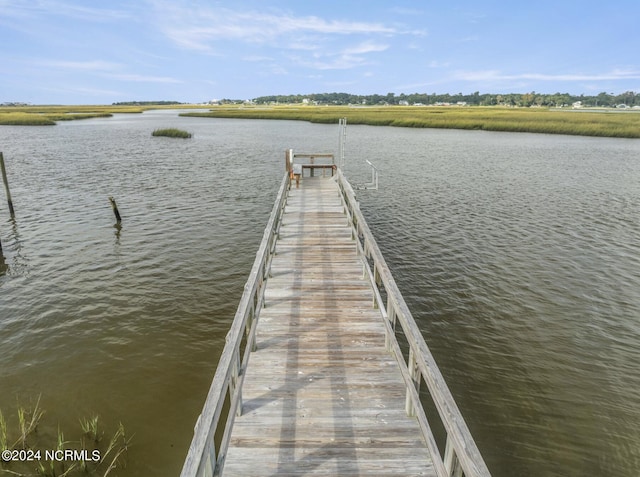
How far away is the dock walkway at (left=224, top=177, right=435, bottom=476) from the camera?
4.43m

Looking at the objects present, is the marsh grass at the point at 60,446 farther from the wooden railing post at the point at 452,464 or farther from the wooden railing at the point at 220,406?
the wooden railing post at the point at 452,464

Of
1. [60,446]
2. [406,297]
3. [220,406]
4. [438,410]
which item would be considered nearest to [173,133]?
[406,297]

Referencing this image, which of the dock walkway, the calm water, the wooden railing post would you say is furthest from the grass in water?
the wooden railing post

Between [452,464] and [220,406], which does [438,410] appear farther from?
[220,406]

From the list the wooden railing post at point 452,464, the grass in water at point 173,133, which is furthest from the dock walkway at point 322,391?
the grass in water at point 173,133

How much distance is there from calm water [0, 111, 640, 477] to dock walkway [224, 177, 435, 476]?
289 cm

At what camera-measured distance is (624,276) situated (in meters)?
14.1

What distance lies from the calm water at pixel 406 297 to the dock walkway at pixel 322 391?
2.89m

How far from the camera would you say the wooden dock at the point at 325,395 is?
4.10 metres

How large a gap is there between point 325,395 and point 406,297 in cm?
793

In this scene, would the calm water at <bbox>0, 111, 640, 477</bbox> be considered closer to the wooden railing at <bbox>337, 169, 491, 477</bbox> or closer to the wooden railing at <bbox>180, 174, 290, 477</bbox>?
the wooden railing at <bbox>180, 174, 290, 477</bbox>

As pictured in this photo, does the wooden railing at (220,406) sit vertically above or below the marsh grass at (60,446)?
above

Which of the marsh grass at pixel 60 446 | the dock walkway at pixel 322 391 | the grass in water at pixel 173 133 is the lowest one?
the marsh grass at pixel 60 446

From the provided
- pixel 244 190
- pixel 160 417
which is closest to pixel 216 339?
pixel 160 417
